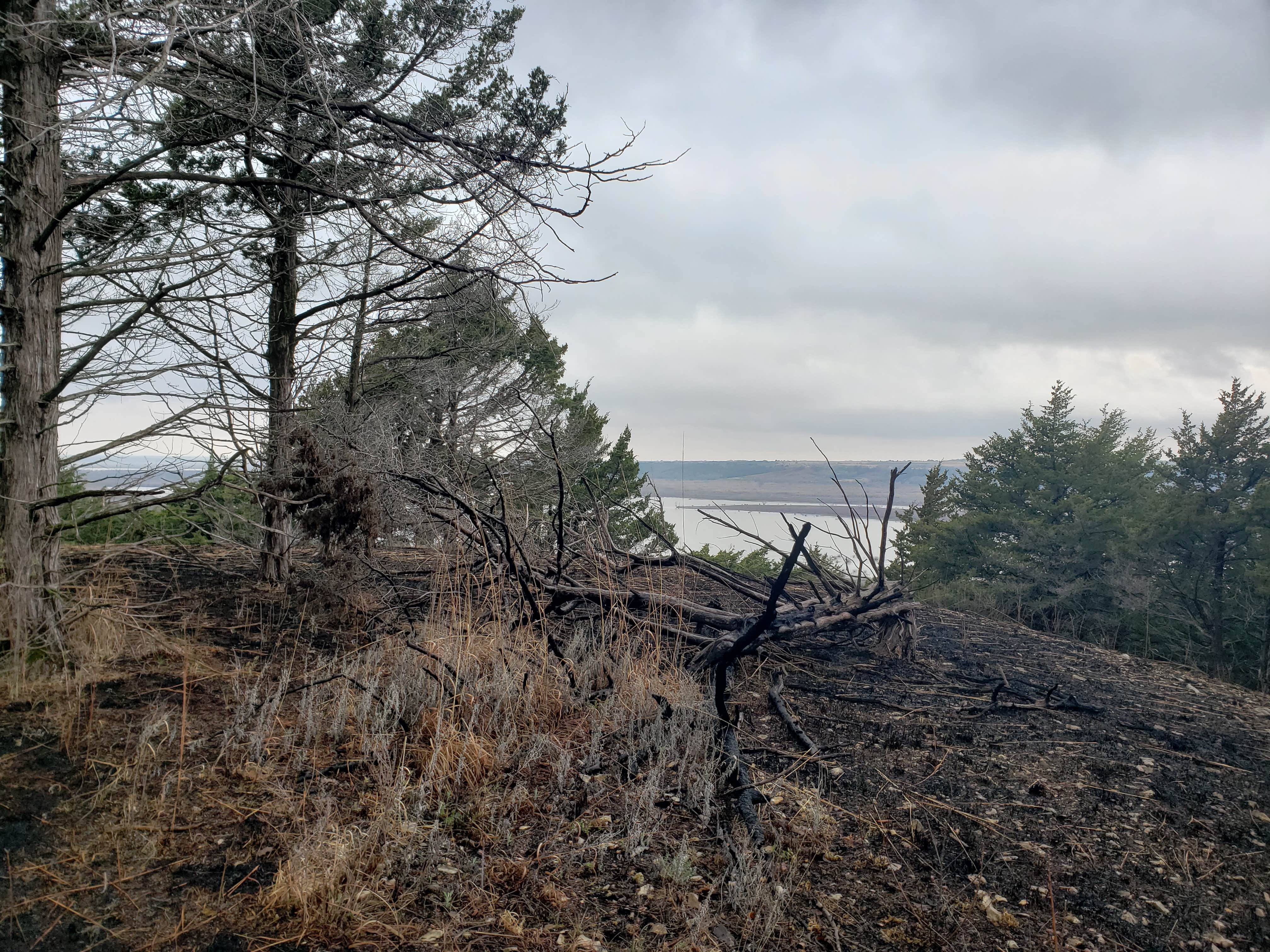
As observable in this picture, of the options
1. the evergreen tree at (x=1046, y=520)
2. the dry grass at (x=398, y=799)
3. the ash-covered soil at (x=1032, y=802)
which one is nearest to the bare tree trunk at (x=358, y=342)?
the dry grass at (x=398, y=799)

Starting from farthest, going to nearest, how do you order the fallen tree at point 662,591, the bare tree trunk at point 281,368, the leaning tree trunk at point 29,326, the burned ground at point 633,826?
the bare tree trunk at point 281,368
the fallen tree at point 662,591
the leaning tree trunk at point 29,326
the burned ground at point 633,826

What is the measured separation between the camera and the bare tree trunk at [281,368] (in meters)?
5.51

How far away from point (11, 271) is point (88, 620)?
5.99 feet

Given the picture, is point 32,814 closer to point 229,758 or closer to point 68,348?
point 229,758

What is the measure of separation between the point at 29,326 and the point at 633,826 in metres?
3.71

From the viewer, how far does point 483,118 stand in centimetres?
542

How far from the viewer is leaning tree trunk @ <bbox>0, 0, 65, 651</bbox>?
133 inches

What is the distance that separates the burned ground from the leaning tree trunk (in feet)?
1.67

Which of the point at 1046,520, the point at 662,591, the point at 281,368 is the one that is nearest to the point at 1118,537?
the point at 1046,520

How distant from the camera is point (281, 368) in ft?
19.2

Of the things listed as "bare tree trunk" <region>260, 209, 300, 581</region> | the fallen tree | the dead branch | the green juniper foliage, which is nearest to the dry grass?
the fallen tree

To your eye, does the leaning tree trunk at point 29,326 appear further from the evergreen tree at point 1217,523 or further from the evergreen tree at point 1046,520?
the evergreen tree at point 1217,523

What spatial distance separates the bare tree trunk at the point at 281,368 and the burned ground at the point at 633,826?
69.5 inches

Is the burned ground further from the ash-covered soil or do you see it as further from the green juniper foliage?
the green juniper foliage
